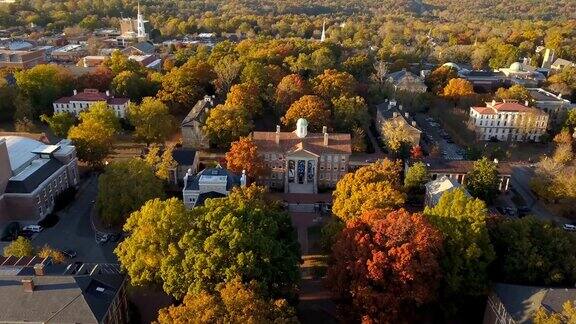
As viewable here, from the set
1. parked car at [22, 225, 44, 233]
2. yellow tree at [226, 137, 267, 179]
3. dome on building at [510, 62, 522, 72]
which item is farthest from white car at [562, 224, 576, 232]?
dome on building at [510, 62, 522, 72]

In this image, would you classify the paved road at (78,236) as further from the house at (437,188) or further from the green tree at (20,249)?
the house at (437,188)

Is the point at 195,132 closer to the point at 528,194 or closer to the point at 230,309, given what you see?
the point at 230,309

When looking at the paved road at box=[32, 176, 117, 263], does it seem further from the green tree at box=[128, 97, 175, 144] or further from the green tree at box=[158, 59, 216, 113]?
the green tree at box=[158, 59, 216, 113]

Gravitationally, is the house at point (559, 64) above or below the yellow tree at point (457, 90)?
above

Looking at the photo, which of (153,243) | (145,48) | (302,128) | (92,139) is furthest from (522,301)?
(145,48)

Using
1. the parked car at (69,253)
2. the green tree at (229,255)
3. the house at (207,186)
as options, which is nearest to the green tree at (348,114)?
the house at (207,186)

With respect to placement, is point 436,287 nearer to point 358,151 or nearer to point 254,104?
point 358,151
